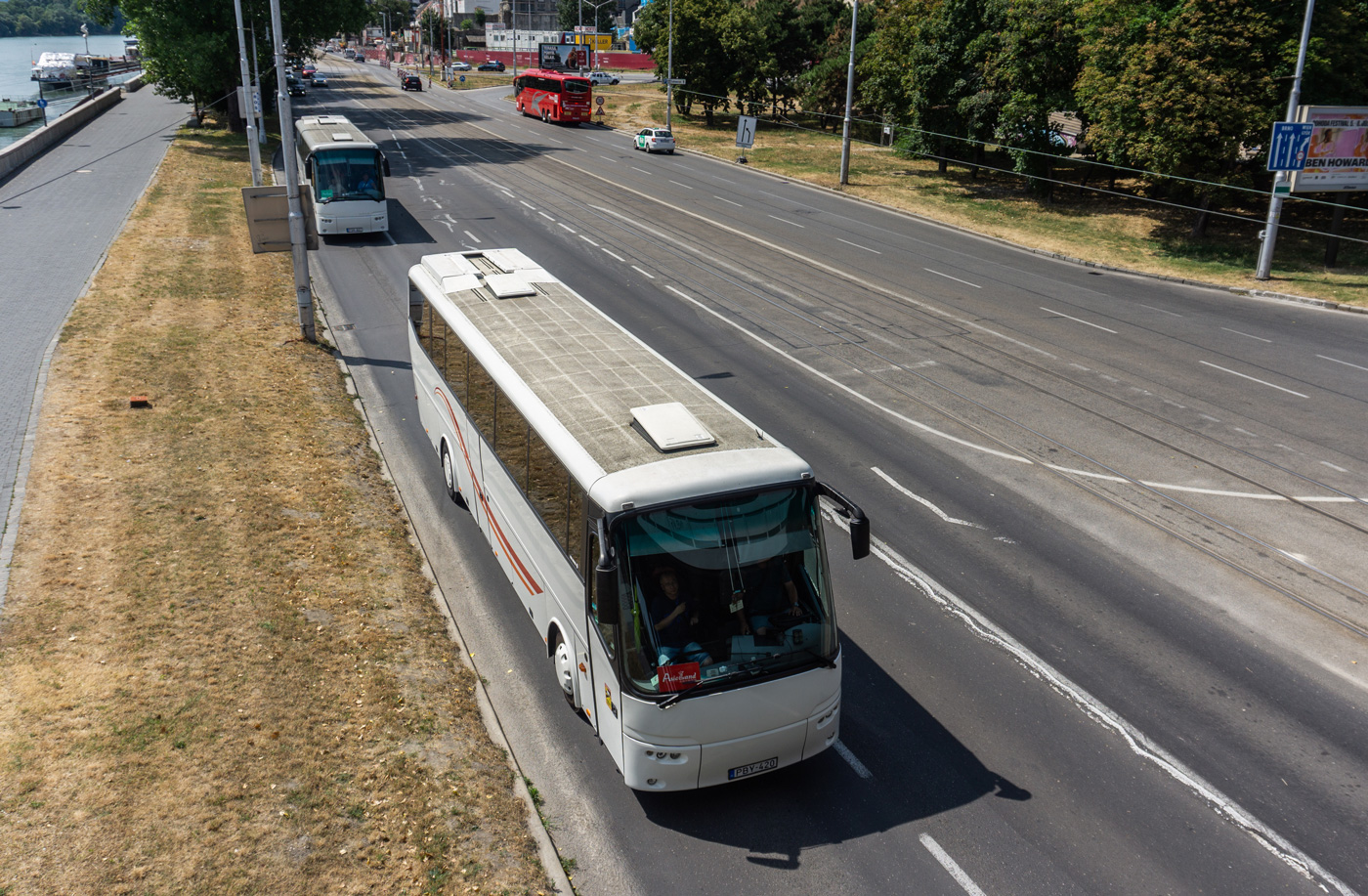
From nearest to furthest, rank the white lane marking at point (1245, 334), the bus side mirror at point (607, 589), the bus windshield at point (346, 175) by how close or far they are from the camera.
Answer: the bus side mirror at point (607, 589)
the white lane marking at point (1245, 334)
the bus windshield at point (346, 175)

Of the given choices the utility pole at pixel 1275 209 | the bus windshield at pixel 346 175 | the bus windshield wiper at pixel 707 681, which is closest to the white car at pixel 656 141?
the bus windshield at pixel 346 175

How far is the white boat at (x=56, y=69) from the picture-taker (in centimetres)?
8772

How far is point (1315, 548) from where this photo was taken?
40.1 feet

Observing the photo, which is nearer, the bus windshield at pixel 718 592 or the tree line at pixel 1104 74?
the bus windshield at pixel 718 592

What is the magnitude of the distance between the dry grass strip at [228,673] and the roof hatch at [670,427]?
3263 mm

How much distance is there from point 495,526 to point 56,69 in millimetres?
113975

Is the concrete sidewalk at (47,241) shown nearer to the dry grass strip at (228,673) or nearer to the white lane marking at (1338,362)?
the dry grass strip at (228,673)

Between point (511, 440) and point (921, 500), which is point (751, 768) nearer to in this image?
point (511, 440)

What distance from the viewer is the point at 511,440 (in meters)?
9.48

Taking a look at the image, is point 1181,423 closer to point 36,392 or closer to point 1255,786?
point 1255,786

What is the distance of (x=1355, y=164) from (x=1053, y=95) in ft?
43.5

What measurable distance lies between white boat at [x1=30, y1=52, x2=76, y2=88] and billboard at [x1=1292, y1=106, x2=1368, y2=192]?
9966cm

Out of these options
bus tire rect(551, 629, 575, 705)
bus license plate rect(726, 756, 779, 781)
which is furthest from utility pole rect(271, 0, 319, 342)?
bus license plate rect(726, 756, 779, 781)

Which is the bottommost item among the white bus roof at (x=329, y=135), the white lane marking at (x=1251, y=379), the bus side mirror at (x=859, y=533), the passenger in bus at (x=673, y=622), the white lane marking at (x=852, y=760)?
the white lane marking at (x=852, y=760)
